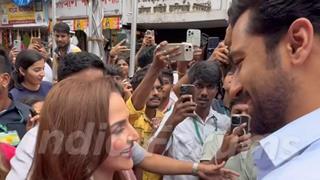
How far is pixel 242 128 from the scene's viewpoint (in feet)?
6.43

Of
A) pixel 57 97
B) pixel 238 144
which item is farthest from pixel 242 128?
pixel 57 97

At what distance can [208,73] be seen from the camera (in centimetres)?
275

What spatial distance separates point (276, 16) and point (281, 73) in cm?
11

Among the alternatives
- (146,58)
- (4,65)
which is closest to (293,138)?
(4,65)

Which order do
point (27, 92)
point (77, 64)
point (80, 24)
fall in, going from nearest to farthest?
1. point (77, 64)
2. point (27, 92)
3. point (80, 24)

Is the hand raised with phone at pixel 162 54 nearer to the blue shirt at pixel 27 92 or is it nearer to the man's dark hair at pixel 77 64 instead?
the man's dark hair at pixel 77 64

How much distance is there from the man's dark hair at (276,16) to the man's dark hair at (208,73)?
1839 mm

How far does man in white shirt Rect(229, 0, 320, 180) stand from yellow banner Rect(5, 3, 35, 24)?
12625 millimetres

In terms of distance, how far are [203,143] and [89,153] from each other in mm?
1161

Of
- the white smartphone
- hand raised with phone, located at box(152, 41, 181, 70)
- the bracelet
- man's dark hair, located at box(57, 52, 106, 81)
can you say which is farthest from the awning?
the bracelet

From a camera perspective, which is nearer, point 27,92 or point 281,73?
point 281,73

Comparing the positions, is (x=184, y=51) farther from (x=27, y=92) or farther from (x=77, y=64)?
(x=27, y=92)

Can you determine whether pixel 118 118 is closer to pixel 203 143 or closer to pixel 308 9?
pixel 308 9

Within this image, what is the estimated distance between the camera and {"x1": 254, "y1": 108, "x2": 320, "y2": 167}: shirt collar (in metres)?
0.72
